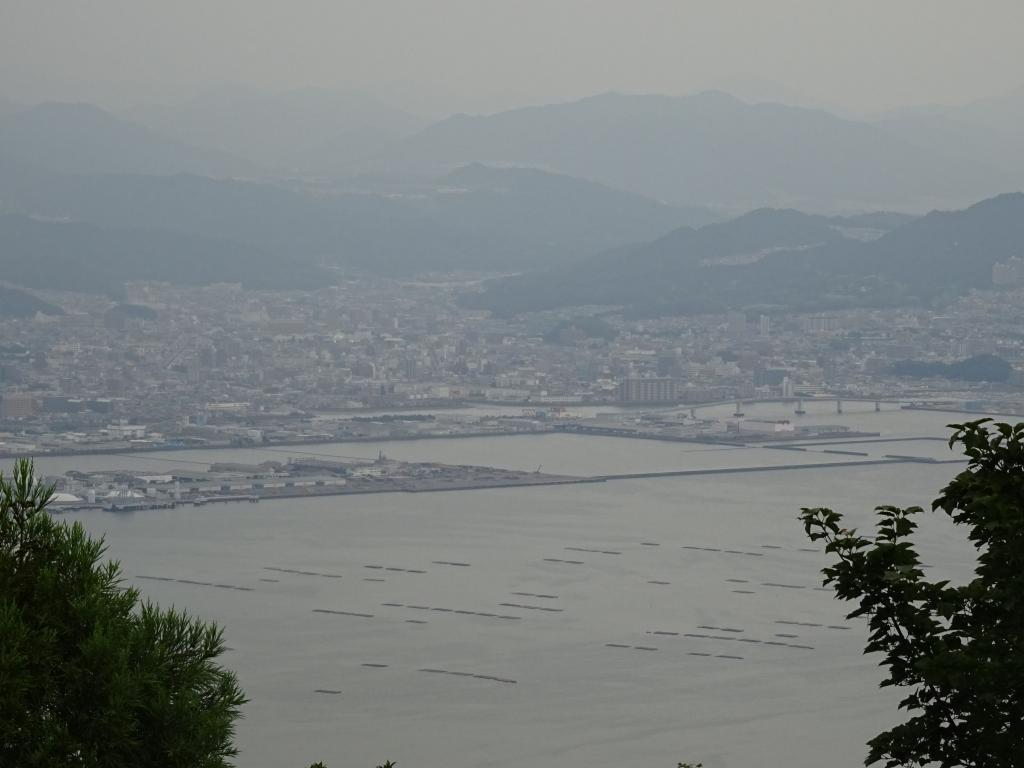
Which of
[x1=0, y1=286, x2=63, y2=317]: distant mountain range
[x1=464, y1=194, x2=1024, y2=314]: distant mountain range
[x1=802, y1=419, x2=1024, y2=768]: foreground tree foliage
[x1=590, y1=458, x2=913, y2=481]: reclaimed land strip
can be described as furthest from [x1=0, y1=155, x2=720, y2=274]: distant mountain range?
[x1=802, y1=419, x2=1024, y2=768]: foreground tree foliage

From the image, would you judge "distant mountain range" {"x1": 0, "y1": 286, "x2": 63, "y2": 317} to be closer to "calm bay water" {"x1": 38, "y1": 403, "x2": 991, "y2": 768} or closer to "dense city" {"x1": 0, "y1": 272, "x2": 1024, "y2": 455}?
"dense city" {"x1": 0, "y1": 272, "x2": 1024, "y2": 455}

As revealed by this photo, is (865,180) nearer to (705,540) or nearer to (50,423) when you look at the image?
(50,423)

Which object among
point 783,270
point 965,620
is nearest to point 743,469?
point 965,620

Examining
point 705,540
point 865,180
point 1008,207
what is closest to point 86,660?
point 705,540

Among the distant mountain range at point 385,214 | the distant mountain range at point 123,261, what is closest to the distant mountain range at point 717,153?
the distant mountain range at point 385,214

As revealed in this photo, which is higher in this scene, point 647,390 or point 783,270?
point 783,270

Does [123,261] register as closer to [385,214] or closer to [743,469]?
[385,214]
